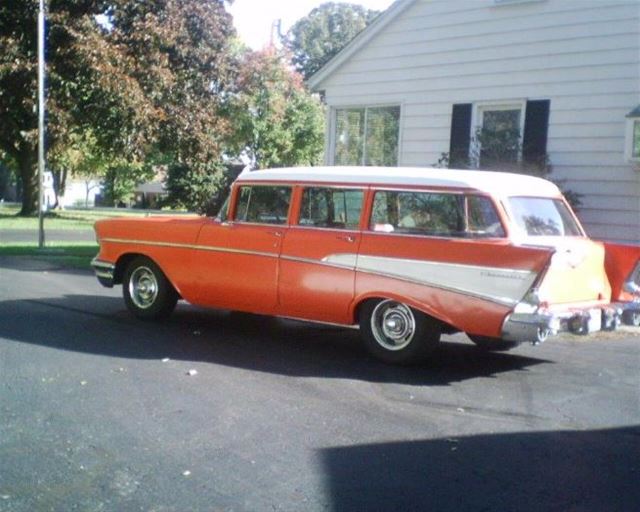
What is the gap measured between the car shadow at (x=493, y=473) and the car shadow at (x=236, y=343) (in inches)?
65.6

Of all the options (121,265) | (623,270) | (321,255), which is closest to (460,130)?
(623,270)

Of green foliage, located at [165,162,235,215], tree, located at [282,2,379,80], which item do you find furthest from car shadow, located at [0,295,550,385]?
tree, located at [282,2,379,80]

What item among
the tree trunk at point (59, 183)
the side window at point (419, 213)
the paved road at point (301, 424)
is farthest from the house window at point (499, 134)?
the tree trunk at point (59, 183)

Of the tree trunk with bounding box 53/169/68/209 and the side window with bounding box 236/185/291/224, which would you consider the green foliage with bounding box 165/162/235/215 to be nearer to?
the tree trunk with bounding box 53/169/68/209

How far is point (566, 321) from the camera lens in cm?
668

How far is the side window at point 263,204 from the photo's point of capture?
26.7 ft

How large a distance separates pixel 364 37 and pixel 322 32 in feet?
161

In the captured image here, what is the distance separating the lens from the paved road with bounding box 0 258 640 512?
4172mm

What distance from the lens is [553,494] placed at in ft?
13.8

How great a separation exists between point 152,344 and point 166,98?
21017 millimetres

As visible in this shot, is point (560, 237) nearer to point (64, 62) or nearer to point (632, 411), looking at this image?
point (632, 411)

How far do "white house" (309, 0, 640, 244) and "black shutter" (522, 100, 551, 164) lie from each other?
0.02m

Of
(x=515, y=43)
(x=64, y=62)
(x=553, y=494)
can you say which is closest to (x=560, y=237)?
(x=553, y=494)

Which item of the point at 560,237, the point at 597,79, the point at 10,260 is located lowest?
the point at 10,260
